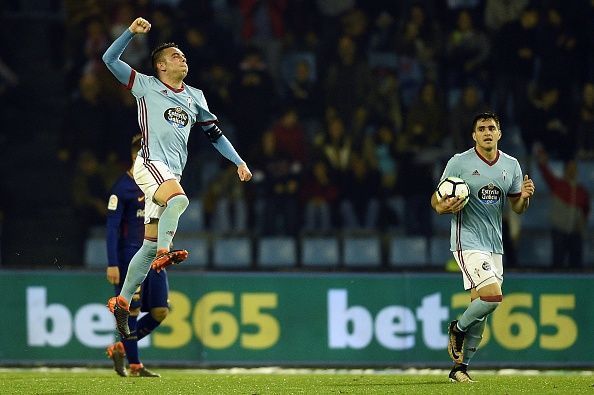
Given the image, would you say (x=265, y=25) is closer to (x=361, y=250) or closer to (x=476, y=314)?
(x=361, y=250)

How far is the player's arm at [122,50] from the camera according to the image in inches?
286

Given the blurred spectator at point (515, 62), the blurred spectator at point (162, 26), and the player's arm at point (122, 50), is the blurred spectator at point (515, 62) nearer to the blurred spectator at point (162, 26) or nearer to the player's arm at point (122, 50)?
the blurred spectator at point (162, 26)

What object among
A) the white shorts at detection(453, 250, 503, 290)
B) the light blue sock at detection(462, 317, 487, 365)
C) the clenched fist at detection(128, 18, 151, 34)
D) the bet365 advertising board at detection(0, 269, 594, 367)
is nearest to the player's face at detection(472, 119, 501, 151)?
the white shorts at detection(453, 250, 503, 290)

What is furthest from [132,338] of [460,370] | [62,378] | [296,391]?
[460,370]

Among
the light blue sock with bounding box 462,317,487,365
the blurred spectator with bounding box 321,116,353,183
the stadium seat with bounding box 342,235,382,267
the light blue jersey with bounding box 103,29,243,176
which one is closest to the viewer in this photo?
the light blue jersey with bounding box 103,29,243,176

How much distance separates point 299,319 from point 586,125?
12.6ft

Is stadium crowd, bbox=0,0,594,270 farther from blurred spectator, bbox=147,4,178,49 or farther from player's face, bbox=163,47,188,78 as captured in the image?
player's face, bbox=163,47,188,78

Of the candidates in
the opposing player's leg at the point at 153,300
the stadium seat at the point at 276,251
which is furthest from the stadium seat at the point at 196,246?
the opposing player's leg at the point at 153,300

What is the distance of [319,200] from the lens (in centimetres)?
1266

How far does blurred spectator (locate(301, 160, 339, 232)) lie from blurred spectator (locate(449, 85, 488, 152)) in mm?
1369

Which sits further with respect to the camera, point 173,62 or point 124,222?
point 124,222

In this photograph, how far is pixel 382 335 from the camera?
433 inches

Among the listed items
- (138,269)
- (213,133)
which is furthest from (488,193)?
(138,269)

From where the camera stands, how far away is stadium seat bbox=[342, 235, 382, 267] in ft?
40.2
